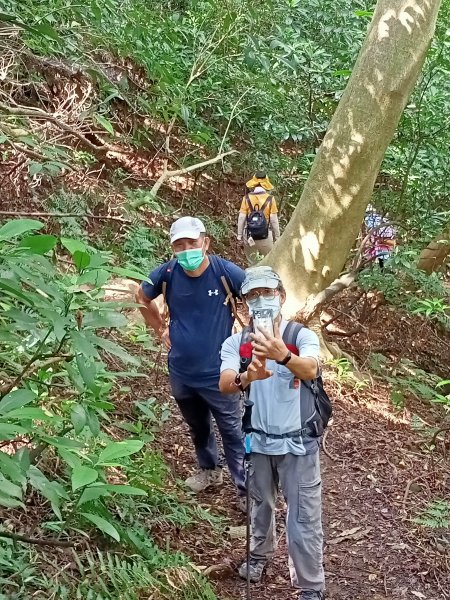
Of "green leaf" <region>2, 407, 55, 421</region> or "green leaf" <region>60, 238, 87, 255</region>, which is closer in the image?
"green leaf" <region>2, 407, 55, 421</region>

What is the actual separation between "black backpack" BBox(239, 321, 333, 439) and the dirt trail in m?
1.04

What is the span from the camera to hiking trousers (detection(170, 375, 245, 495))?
14.4 feet

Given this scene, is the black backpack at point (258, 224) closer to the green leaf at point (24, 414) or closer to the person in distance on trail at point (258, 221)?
the person in distance on trail at point (258, 221)

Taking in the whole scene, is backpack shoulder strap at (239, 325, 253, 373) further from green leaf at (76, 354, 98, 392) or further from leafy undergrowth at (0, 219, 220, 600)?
green leaf at (76, 354, 98, 392)

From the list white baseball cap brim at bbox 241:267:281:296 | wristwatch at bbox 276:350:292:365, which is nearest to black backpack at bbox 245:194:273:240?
white baseball cap brim at bbox 241:267:281:296

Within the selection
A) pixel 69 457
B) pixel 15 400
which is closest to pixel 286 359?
pixel 69 457

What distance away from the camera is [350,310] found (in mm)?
9242

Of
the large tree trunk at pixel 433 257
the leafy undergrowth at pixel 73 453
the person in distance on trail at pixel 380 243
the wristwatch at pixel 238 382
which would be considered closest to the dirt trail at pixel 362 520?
the leafy undergrowth at pixel 73 453

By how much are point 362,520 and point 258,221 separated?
5.03 meters

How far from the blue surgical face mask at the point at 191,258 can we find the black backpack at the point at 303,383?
0.87 metres

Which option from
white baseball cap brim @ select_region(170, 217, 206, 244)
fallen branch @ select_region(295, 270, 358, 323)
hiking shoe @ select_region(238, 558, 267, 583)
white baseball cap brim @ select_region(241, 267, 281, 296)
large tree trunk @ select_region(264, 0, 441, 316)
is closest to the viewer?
white baseball cap brim @ select_region(241, 267, 281, 296)

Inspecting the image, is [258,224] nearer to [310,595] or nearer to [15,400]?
[310,595]

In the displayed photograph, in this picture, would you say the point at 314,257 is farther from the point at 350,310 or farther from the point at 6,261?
the point at 6,261

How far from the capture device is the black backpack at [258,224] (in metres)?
9.12
